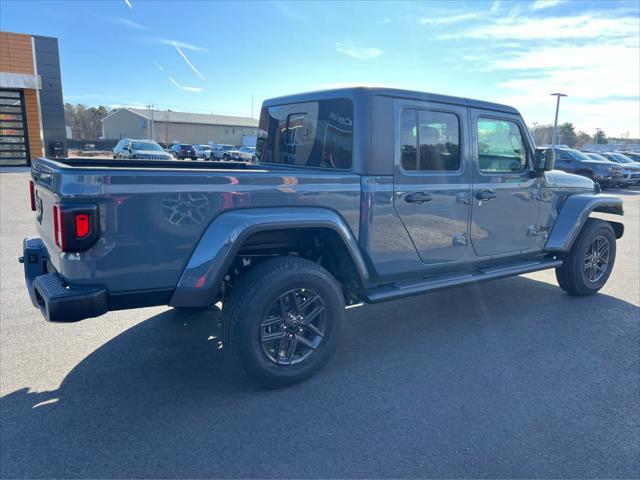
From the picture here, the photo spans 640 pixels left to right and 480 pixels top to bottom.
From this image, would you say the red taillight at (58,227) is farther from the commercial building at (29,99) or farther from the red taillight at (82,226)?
the commercial building at (29,99)

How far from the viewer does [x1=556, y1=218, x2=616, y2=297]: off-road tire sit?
17.2 feet

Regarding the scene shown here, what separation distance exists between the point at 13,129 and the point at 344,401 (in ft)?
84.0

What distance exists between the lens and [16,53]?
864 inches

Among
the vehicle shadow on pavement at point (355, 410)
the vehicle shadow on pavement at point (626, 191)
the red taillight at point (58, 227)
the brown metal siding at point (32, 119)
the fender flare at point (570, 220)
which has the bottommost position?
the vehicle shadow on pavement at point (355, 410)

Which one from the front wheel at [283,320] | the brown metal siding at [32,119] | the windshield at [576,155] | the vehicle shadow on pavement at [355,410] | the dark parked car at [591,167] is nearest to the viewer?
the vehicle shadow on pavement at [355,410]

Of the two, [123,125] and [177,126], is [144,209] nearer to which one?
[177,126]

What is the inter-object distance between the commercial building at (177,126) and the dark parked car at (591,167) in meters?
57.2

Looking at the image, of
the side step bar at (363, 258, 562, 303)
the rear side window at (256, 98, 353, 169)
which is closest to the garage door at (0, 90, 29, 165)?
the rear side window at (256, 98, 353, 169)

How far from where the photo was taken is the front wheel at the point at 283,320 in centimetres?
307

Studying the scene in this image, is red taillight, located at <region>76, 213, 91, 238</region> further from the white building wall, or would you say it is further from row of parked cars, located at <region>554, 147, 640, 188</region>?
the white building wall

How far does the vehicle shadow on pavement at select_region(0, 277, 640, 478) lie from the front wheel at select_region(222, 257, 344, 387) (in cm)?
20

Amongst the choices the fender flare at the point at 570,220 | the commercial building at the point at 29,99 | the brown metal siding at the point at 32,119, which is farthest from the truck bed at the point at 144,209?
the brown metal siding at the point at 32,119

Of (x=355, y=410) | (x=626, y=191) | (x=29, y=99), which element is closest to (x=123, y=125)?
(x=29, y=99)

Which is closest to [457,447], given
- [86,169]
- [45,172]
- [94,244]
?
[94,244]
